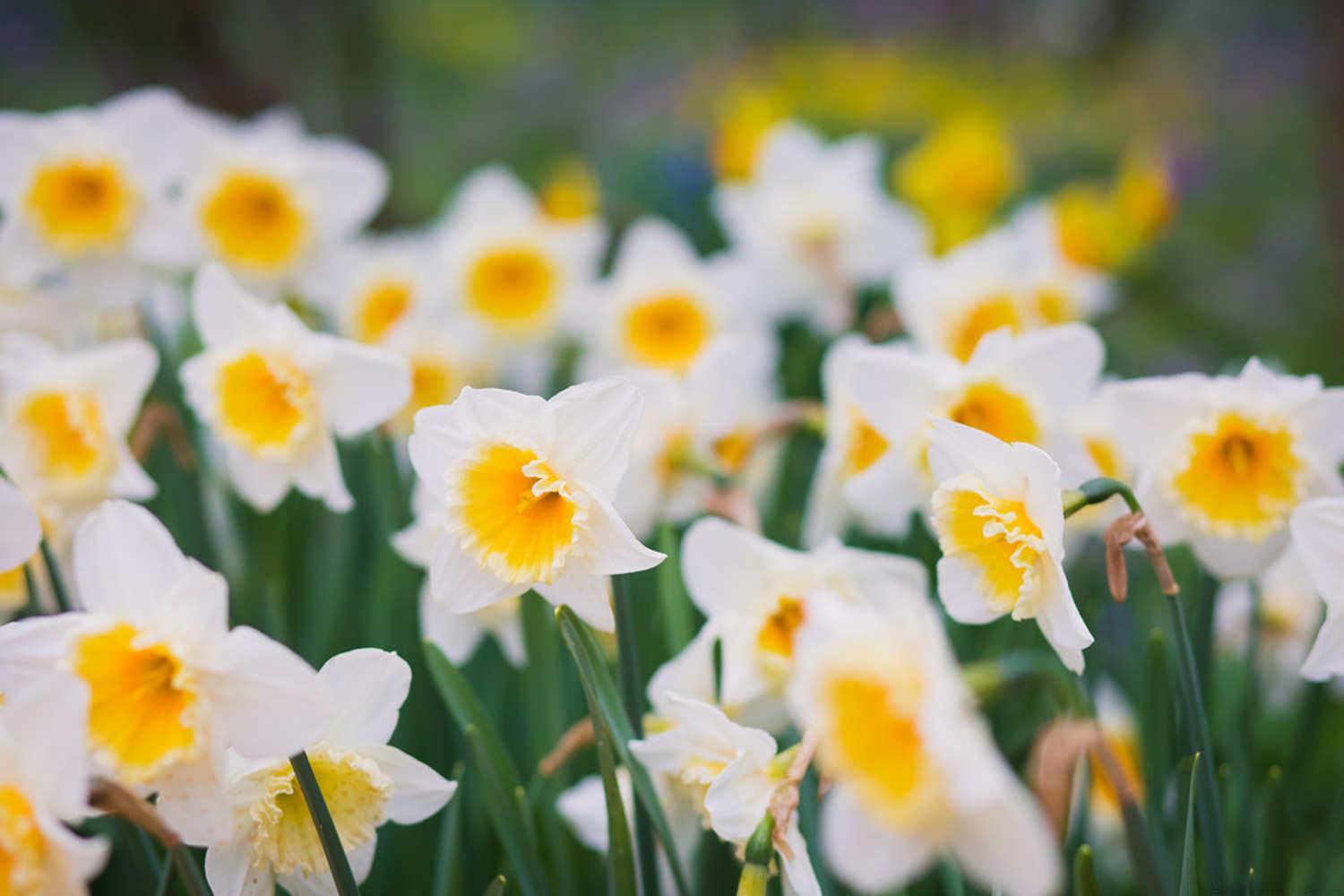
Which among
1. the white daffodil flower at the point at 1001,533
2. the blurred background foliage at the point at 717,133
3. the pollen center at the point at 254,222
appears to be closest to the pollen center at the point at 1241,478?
the blurred background foliage at the point at 717,133

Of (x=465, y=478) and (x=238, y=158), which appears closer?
(x=465, y=478)

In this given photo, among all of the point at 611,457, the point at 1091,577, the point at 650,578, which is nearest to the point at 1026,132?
the point at 1091,577

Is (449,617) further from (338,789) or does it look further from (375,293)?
(375,293)

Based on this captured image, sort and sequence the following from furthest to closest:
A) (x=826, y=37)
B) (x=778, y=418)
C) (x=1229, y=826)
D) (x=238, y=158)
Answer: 1. (x=826, y=37)
2. (x=238, y=158)
3. (x=778, y=418)
4. (x=1229, y=826)

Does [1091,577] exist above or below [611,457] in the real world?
below

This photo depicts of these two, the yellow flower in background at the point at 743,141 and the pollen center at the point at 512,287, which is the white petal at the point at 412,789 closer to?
the pollen center at the point at 512,287

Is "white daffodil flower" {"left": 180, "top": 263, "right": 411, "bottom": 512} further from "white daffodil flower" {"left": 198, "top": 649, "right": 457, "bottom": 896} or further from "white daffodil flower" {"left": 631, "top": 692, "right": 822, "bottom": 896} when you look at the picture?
"white daffodil flower" {"left": 631, "top": 692, "right": 822, "bottom": 896}

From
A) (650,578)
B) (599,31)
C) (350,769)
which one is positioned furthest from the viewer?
(599,31)

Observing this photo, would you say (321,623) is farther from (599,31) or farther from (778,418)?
(599,31)
